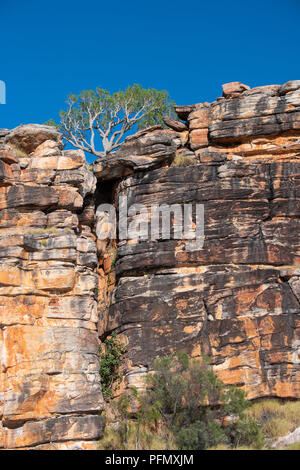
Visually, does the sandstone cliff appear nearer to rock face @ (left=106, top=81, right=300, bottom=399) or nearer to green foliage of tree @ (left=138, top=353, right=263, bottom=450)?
rock face @ (left=106, top=81, right=300, bottom=399)

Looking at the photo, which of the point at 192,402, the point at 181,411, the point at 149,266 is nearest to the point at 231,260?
the point at 149,266

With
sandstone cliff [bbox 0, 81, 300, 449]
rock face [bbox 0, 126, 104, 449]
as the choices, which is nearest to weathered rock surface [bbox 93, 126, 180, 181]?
sandstone cliff [bbox 0, 81, 300, 449]

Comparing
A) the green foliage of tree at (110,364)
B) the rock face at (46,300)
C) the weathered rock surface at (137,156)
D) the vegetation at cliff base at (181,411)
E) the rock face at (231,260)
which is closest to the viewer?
the vegetation at cliff base at (181,411)

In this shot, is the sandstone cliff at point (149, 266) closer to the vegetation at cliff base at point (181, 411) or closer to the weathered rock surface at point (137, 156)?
the weathered rock surface at point (137, 156)

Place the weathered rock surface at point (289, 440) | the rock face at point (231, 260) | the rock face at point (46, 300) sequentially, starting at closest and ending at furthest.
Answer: the weathered rock surface at point (289, 440) < the rock face at point (46, 300) < the rock face at point (231, 260)

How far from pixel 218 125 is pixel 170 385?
1248 cm

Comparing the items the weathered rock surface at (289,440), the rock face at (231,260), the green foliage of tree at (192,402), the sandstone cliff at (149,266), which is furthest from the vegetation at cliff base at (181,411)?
the rock face at (231,260)

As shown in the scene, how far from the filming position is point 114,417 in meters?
24.9

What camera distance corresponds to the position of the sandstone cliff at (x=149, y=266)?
2420cm

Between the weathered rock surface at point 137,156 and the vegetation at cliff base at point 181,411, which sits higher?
the weathered rock surface at point 137,156

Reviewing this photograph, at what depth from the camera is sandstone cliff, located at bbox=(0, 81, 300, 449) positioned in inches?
953

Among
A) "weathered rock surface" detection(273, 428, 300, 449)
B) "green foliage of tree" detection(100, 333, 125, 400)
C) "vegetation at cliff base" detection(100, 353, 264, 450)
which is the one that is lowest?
"weathered rock surface" detection(273, 428, 300, 449)
